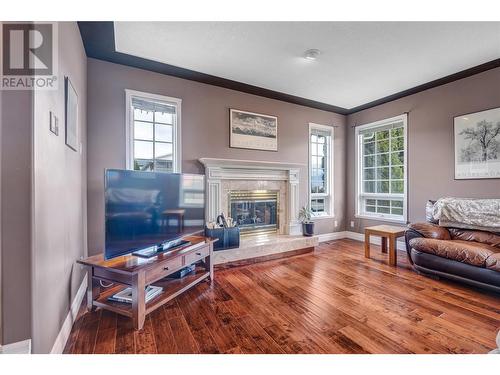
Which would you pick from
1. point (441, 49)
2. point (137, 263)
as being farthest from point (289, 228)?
point (441, 49)

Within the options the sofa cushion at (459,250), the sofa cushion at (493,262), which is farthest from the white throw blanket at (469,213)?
the sofa cushion at (493,262)

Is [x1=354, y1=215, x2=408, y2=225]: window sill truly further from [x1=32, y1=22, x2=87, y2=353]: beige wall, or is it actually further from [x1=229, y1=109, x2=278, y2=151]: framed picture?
[x1=32, y1=22, x2=87, y2=353]: beige wall

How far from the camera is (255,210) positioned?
4.06 meters

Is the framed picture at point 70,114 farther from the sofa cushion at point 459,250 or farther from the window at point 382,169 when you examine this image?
the window at point 382,169

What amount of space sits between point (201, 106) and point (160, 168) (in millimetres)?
1092

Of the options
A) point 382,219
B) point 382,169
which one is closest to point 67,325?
point 382,219

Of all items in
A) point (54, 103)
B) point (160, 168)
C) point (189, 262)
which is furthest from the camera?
point (160, 168)

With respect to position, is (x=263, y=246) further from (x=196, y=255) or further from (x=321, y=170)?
(x=321, y=170)

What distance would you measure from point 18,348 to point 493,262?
12.3 feet

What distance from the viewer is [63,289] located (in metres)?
1.73

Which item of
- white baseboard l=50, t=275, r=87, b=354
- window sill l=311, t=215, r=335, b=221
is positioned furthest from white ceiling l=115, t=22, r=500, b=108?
white baseboard l=50, t=275, r=87, b=354

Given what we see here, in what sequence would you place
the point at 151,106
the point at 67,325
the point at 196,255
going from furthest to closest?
the point at 151,106 < the point at 196,255 < the point at 67,325

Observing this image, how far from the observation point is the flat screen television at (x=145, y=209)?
1.92 metres
